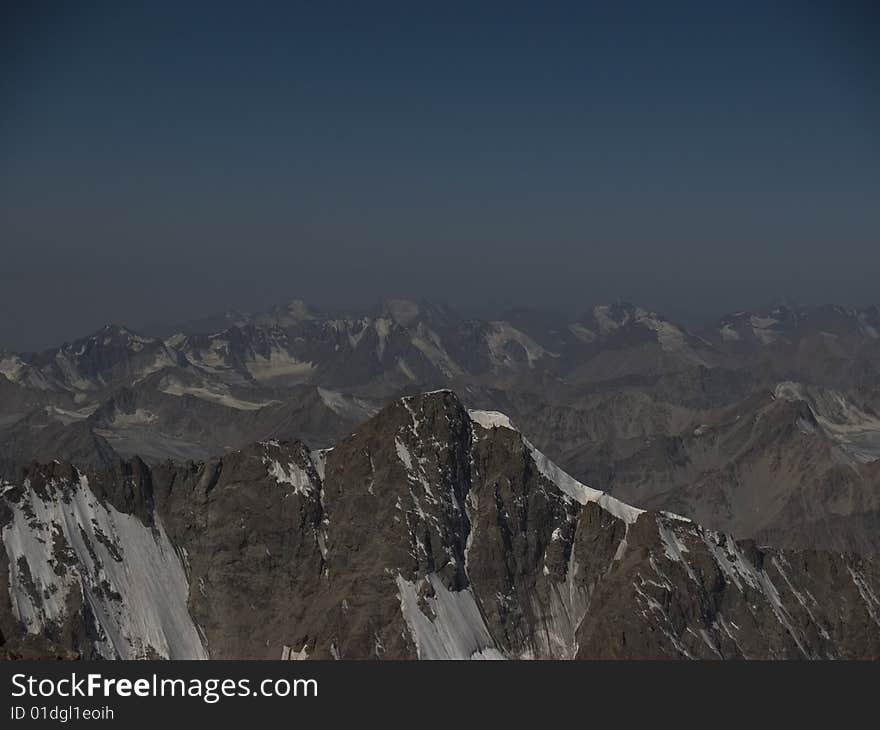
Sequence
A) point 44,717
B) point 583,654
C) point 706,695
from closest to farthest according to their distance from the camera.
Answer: point 44,717, point 706,695, point 583,654

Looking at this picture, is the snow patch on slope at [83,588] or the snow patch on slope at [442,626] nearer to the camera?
the snow patch on slope at [83,588]

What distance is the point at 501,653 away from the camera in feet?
650

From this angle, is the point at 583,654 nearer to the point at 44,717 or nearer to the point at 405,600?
the point at 405,600

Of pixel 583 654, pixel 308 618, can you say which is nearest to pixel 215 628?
pixel 308 618

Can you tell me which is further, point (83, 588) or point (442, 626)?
point (442, 626)

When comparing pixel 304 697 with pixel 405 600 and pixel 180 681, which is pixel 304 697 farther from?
pixel 405 600

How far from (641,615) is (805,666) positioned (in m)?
145

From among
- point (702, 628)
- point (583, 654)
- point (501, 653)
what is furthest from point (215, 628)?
point (702, 628)

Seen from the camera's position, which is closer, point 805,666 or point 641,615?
→ point 805,666

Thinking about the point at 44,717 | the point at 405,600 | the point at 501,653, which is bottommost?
the point at 501,653

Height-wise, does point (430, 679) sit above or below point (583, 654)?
above

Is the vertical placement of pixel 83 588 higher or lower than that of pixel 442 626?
higher

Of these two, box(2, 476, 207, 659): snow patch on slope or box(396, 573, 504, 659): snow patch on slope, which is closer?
box(2, 476, 207, 659): snow patch on slope

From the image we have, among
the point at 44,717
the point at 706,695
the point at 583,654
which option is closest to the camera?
the point at 44,717
